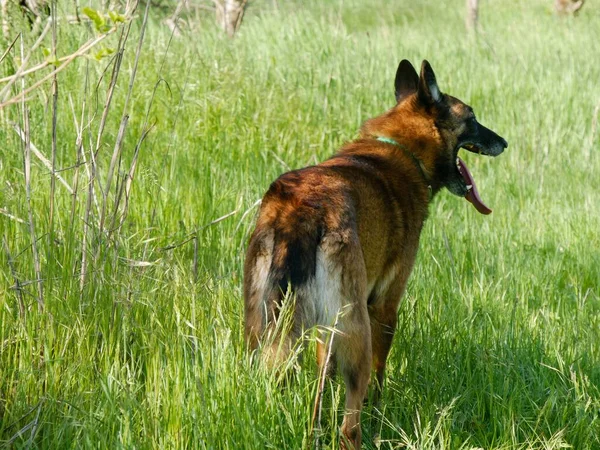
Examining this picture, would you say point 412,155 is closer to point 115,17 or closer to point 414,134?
point 414,134

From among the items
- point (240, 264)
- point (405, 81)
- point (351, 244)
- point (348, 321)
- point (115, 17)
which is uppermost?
point (115, 17)

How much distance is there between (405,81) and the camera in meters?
4.87

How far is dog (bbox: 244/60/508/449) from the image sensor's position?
9.98ft

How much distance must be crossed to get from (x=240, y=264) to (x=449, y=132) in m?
1.33

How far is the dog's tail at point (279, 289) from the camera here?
300 centimetres

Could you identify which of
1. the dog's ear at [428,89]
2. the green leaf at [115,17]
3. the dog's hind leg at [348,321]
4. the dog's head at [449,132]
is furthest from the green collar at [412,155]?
the green leaf at [115,17]

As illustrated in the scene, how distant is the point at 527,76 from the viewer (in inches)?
363

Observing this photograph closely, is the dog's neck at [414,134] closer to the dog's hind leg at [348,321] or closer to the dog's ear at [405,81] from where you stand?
the dog's ear at [405,81]

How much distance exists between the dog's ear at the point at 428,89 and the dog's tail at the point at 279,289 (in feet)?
4.97

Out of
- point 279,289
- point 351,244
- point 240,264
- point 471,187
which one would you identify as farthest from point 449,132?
point 279,289

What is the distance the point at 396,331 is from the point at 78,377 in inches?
60.8

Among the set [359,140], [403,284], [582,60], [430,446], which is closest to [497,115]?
[582,60]

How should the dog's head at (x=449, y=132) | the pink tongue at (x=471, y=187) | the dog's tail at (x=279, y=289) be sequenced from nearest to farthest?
the dog's tail at (x=279, y=289) → the dog's head at (x=449, y=132) → the pink tongue at (x=471, y=187)

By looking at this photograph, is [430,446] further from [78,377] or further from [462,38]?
[462,38]
